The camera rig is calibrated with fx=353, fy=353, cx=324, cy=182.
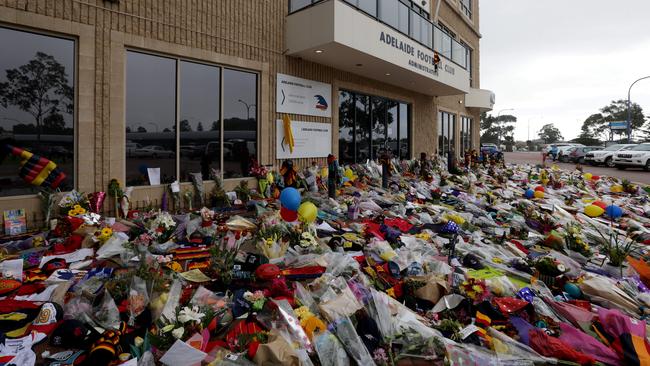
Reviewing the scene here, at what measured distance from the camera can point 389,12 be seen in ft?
31.1

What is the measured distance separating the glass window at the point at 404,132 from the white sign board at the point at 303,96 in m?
4.61

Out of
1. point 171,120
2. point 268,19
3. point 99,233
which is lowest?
point 99,233

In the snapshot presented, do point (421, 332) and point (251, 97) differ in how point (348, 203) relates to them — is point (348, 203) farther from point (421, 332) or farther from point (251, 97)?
point (421, 332)

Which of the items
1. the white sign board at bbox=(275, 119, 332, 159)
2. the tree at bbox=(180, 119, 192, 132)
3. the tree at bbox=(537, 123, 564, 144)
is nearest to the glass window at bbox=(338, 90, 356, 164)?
the white sign board at bbox=(275, 119, 332, 159)

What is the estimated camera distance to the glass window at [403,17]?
9922 mm

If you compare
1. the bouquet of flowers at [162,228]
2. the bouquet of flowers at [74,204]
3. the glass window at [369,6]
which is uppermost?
the glass window at [369,6]

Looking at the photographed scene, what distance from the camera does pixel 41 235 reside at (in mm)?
4660

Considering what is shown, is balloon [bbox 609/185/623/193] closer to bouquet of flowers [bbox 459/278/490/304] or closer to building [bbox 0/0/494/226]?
building [bbox 0/0/494/226]

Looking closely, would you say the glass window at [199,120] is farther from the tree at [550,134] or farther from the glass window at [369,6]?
the tree at [550,134]

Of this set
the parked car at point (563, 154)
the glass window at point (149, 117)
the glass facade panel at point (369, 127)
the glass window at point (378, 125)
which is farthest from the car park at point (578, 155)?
the glass window at point (149, 117)

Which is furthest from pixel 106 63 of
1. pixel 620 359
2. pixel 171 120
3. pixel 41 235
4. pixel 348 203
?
pixel 620 359

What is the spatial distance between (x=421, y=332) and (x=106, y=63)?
19.8ft

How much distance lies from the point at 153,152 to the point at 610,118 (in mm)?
75466

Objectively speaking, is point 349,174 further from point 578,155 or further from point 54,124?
point 578,155
